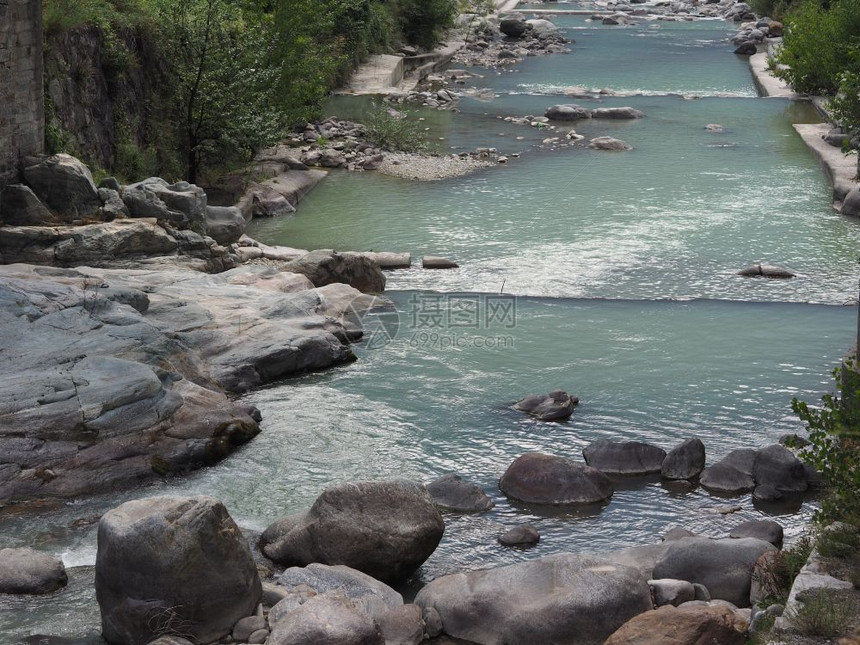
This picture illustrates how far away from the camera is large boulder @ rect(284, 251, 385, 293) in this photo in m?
15.3

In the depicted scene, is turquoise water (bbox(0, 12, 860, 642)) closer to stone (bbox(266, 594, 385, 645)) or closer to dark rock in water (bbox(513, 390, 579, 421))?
dark rock in water (bbox(513, 390, 579, 421))

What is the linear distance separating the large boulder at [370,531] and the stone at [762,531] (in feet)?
7.44

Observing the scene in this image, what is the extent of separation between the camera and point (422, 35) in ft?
132

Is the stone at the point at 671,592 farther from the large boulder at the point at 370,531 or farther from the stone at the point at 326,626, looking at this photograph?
the stone at the point at 326,626

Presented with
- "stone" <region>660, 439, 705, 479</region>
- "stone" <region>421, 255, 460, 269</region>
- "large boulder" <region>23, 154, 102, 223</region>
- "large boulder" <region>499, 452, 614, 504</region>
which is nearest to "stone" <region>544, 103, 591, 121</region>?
"stone" <region>421, 255, 460, 269</region>

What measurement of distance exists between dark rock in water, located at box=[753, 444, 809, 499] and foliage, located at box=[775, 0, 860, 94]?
17829 mm

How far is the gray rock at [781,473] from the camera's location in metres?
9.59

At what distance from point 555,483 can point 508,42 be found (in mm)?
38731

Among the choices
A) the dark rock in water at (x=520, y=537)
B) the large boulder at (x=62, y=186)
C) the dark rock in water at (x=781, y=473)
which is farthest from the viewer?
the large boulder at (x=62, y=186)

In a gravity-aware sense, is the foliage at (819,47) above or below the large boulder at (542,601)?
above

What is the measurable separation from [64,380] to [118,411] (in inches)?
24.1

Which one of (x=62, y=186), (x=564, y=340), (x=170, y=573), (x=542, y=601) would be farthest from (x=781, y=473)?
(x=62, y=186)

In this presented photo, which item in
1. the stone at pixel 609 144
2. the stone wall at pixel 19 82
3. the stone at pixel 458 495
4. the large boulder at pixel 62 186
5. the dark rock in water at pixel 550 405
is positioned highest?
the stone wall at pixel 19 82

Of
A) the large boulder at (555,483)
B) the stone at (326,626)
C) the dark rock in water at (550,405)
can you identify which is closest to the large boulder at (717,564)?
the large boulder at (555,483)
